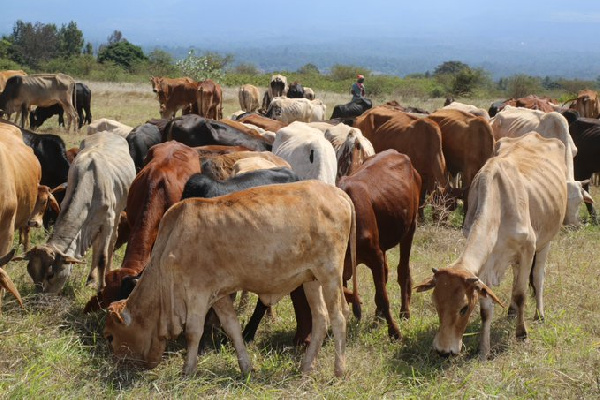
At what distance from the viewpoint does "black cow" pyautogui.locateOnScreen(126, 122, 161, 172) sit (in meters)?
11.0

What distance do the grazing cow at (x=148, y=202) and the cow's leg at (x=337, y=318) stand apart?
1638 mm

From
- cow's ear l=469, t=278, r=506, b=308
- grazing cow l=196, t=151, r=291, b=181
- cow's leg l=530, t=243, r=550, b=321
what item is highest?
grazing cow l=196, t=151, r=291, b=181

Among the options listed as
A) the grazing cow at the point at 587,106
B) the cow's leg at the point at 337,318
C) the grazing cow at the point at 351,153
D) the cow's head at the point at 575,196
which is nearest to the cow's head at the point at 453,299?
→ the cow's leg at the point at 337,318

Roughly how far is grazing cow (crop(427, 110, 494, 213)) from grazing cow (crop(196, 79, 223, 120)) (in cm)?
1031

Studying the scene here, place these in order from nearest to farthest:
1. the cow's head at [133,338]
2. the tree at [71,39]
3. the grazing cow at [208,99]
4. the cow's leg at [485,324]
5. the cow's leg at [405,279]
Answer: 1. the cow's head at [133,338]
2. the cow's leg at [485,324]
3. the cow's leg at [405,279]
4. the grazing cow at [208,99]
5. the tree at [71,39]

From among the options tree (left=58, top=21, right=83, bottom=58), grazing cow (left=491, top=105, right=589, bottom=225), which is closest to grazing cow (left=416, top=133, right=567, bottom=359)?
grazing cow (left=491, top=105, right=589, bottom=225)

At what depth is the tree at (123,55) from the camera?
53303mm

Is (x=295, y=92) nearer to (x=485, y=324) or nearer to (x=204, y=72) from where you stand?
(x=204, y=72)

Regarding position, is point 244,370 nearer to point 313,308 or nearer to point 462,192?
point 313,308

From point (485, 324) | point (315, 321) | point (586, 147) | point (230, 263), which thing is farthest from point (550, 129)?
point (230, 263)

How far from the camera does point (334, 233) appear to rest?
18.3 ft

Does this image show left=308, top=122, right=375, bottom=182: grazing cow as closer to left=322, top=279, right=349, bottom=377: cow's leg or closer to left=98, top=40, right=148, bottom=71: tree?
left=322, top=279, right=349, bottom=377: cow's leg

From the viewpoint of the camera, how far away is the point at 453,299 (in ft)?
18.5

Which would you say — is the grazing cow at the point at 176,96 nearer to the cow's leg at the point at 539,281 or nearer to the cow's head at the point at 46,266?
the cow's head at the point at 46,266
